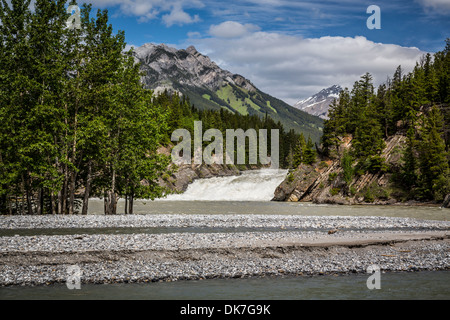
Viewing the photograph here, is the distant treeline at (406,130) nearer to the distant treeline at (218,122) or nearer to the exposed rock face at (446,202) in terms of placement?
the exposed rock face at (446,202)

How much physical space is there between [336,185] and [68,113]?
4803 cm

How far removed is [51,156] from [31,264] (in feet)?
61.7

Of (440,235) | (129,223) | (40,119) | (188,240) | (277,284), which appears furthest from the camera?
(40,119)

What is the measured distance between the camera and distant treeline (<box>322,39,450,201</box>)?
57125 mm

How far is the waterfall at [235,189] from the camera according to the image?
3061 inches

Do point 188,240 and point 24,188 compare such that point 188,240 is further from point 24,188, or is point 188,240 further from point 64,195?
point 24,188

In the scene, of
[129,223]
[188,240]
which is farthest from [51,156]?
[188,240]

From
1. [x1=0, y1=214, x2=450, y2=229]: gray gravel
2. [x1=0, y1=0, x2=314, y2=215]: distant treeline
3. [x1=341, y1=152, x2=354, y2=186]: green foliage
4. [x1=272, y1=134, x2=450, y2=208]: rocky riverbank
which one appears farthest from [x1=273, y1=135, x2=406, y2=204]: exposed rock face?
[x1=0, y1=0, x2=314, y2=215]: distant treeline

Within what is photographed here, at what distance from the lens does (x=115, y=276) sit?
1307 centimetres

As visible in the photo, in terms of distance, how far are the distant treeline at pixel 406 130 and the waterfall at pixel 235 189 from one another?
14280 millimetres

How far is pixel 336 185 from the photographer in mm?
66500

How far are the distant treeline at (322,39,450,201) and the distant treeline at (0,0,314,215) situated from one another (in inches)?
1665

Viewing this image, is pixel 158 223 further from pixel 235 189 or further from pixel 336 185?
pixel 235 189

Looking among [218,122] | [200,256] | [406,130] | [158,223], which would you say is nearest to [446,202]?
[406,130]
